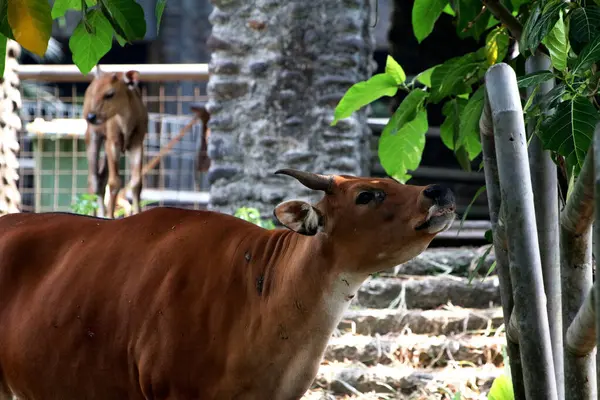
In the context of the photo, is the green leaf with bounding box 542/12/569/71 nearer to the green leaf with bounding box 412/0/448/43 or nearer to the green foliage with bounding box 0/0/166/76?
the green leaf with bounding box 412/0/448/43

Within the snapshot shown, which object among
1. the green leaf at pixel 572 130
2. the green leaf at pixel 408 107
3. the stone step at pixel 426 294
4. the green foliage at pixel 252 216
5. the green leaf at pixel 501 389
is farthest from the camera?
the stone step at pixel 426 294

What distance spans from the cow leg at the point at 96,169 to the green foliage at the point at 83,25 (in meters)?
3.61

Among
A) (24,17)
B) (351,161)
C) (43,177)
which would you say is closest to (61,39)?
(43,177)

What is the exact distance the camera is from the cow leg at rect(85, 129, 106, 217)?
543cm

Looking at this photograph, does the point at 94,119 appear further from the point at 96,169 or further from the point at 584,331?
the point at 584,331

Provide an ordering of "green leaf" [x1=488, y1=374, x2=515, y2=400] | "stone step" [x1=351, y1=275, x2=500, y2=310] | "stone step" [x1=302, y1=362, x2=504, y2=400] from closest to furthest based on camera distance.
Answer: "green leaf" [x1=488, y1=374, x2=515, y2=400] < "stone step" [x1=302, y1=362, x2=504, y2=400] < "stone step" [x1=351, y1=275, x2=500, y2=310]

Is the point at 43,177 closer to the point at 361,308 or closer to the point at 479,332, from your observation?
the point at 361,308

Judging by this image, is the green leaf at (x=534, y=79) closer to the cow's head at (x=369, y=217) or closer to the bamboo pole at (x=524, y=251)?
the bamboo pole at (x=524, y=251)

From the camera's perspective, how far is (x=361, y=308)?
509 centimetres

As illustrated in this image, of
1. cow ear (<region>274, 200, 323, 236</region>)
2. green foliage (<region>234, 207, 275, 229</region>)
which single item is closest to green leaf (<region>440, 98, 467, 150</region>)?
cow ear (<region>274, 200, 323, 236</region>)

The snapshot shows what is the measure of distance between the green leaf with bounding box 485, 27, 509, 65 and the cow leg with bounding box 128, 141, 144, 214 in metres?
3.40

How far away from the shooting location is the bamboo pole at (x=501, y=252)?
1.62 metres

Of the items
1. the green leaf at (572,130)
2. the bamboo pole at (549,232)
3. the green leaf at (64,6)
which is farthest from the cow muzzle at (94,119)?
the green leaf at (572,130)

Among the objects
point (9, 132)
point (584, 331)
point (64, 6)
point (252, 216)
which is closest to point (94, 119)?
point (9, 132)
